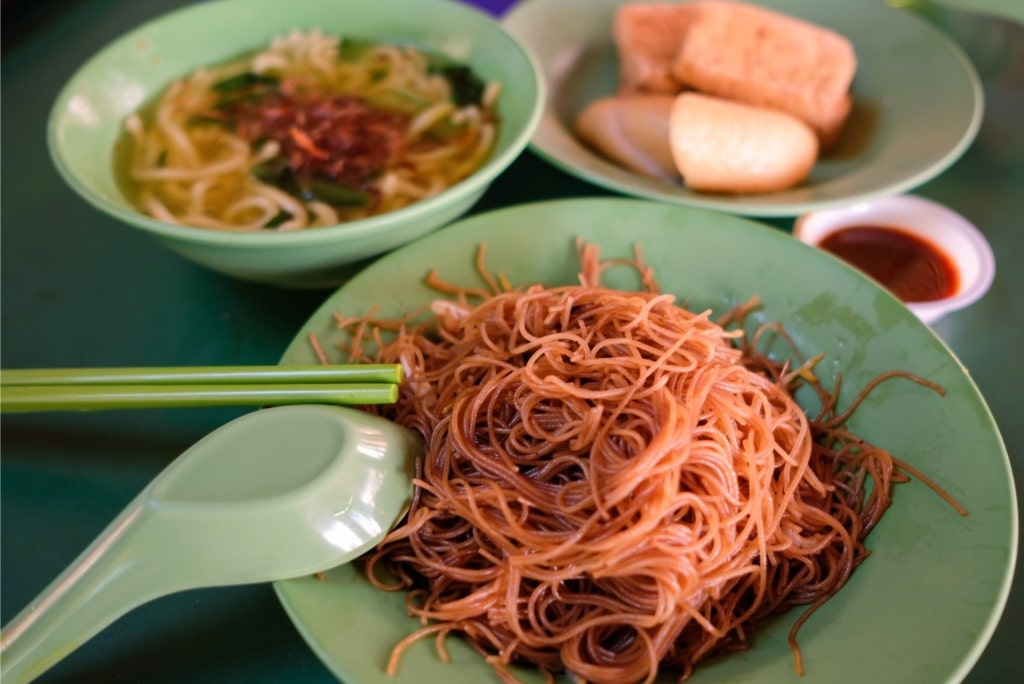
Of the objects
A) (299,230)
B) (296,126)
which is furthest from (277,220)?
(296,126)

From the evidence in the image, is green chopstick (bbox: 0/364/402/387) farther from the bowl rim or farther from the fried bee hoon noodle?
the bowl rim

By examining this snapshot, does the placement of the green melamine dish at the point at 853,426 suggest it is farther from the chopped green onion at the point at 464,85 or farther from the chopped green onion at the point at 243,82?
the chopped green onion at the point at 243,82

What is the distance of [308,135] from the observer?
1907 millimetres

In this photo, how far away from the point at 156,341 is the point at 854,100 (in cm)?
211

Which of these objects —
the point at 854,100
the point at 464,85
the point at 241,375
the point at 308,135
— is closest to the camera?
the point at 241,375

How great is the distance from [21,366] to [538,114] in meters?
1.36

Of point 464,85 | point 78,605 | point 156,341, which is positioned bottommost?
point 156,341

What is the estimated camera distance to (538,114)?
162cm

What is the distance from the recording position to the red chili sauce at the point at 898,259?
159cm

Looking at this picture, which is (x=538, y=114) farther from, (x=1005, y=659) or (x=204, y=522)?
(x=1005, y=659)

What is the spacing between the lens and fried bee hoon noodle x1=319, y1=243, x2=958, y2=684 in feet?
3.17

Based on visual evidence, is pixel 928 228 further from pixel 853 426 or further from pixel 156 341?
pixel 156 341

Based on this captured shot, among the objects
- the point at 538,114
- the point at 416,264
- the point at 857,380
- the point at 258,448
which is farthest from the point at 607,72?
the point at 258,448

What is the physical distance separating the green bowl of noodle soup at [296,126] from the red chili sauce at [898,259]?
83 cm
